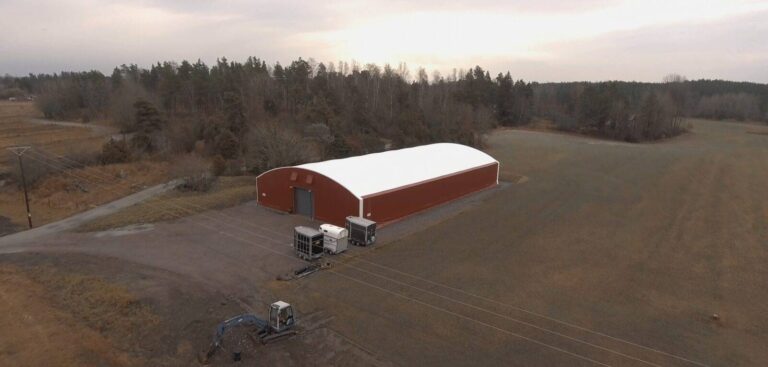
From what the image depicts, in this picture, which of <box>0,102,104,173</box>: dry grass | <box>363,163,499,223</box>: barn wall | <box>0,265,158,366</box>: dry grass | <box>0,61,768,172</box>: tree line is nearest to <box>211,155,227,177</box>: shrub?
<box>0,61,768,172</box>: tree line

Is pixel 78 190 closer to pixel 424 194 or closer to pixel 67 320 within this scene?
pixel 67 320

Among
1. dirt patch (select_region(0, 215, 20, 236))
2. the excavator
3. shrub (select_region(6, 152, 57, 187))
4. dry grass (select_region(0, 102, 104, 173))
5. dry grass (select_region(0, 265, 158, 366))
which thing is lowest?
dirt patch (select_region(0, 215, 20, 236))

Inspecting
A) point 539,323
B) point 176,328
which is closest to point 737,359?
point 539,323

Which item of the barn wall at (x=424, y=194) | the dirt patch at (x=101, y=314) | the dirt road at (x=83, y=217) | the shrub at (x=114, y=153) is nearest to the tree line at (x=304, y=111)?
the shrub at (x=114, y=153)

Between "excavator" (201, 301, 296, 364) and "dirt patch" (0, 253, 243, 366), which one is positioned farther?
"excavator" (201, 301, 296, 364)

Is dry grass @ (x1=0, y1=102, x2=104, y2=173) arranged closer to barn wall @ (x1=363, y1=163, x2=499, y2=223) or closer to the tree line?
the tree line

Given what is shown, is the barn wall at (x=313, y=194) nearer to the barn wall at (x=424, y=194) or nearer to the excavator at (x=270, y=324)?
the barn wall at (x=424, y=194)
